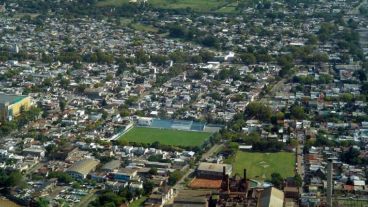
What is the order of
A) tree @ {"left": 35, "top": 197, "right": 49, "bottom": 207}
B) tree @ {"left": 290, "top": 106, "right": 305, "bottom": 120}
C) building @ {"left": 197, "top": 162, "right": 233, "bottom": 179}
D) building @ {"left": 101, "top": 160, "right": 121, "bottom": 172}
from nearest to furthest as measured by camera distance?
tree @ {"left": 35, "top": 197, "right": 49, "bottom": 207} < building @ {"left": 197, "top": 162, "right": 233, "bottom": 179} < building @ {"left": 101, "top": 160, "right": 121, "bottom": 172} < tree @ {"left": 290, "top": 106, "right": 305, "bottom": 120}

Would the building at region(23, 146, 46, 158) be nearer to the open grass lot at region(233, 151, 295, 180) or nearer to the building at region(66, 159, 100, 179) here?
the building at region(66, 159, 100, 179)

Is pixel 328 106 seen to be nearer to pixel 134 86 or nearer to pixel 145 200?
pixel 134 86

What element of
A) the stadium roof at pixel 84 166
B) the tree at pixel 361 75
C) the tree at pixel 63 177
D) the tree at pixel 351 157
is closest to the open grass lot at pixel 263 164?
the tree at pixel 351 157

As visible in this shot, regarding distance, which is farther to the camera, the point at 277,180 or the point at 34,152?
the point at 34,152

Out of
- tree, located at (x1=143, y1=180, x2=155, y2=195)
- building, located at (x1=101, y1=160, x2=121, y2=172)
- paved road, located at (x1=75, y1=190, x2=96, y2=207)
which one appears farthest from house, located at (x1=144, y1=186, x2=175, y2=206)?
building, located at (x1=101, y1=160, x2=121, y2=172)

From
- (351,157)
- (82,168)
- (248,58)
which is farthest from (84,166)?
(248,58)

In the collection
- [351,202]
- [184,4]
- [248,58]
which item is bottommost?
[184,4]

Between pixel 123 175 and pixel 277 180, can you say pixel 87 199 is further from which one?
pixel 277 180
